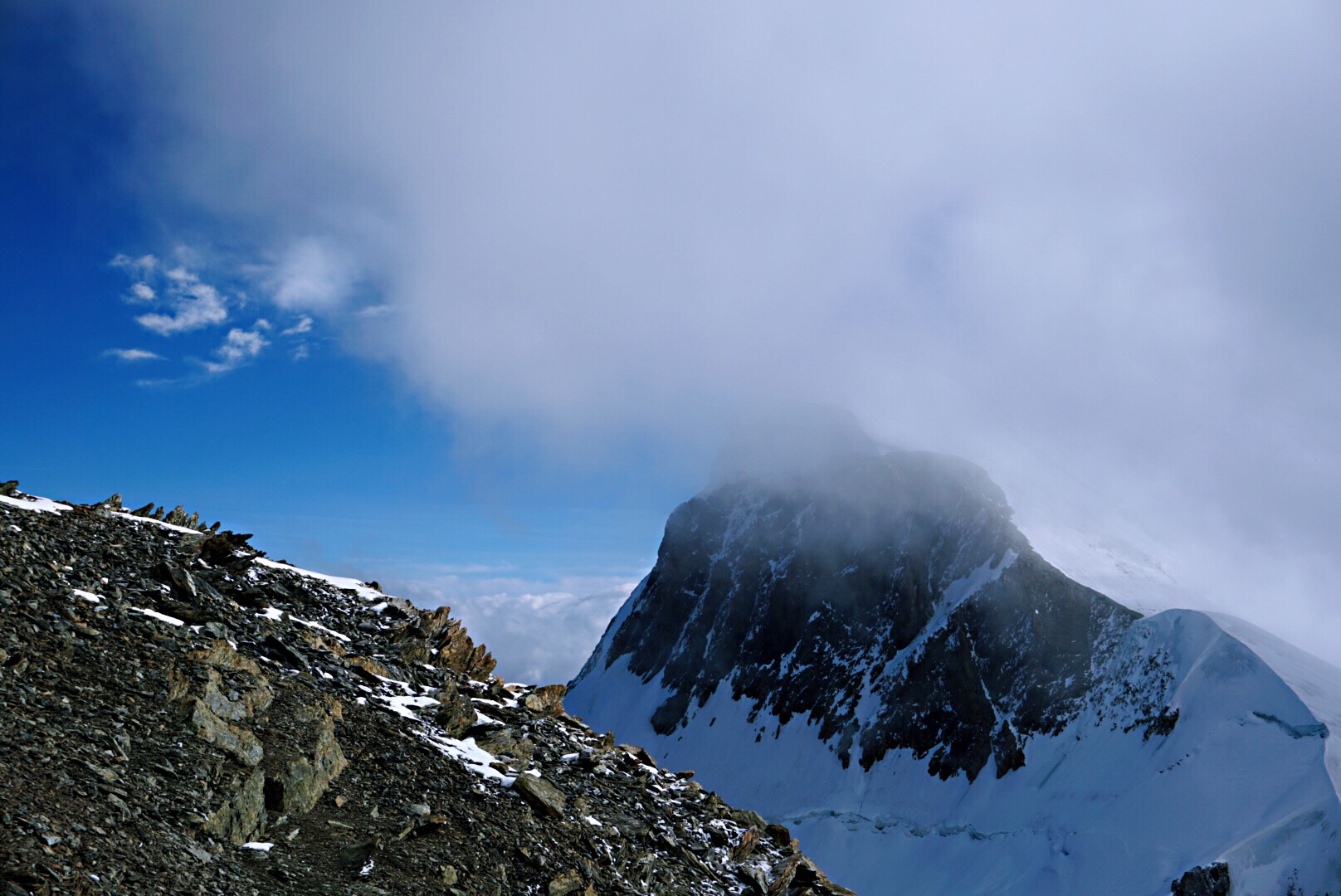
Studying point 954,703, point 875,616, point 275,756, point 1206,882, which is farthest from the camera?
point 875,616

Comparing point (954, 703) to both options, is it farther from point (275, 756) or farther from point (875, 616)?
point (275, 756)

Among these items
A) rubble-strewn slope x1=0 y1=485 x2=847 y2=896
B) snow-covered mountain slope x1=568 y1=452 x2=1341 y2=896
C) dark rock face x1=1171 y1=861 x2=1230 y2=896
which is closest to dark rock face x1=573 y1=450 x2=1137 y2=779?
snow-covered mountain slope x1=568 y1=452 x2=1341 y2=896

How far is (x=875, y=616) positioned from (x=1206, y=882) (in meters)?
66.7

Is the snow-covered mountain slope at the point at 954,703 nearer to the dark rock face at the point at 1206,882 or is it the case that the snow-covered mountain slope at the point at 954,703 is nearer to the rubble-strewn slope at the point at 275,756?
the dark rock face at the point at 1206,882

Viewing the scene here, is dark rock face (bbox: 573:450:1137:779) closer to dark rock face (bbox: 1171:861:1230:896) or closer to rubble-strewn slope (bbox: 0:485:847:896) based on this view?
dark rock face (bbox: 1171:861:1230:896)

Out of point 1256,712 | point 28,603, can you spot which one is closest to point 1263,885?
point 1256,712

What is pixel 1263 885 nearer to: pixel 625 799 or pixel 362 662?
pixel 625 799

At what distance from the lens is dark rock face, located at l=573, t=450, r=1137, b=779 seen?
3423 inches

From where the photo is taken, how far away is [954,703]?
9269 cm

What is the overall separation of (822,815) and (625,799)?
3559 inches

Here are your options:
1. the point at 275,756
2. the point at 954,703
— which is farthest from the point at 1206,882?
the point at 275,756

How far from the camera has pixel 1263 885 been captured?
154 feet

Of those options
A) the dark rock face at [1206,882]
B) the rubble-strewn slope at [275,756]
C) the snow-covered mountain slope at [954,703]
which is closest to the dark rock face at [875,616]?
the snow-covered mountain slope at [954,703]

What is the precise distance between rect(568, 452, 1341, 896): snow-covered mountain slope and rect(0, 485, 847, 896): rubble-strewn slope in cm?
5076
